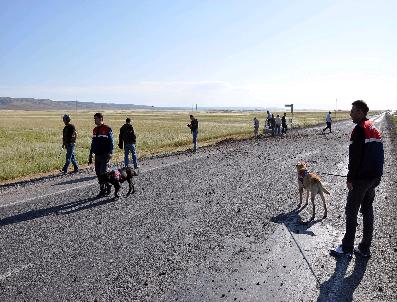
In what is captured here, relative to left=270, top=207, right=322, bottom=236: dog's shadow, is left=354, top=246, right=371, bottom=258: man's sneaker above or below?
above

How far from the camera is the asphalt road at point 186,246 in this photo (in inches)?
206

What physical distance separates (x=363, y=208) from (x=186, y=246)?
3066 mm

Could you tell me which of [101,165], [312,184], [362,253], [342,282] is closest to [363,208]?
[362,253]

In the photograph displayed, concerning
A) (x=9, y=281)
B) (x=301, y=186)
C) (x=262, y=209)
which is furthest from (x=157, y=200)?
(x=9, y=281)

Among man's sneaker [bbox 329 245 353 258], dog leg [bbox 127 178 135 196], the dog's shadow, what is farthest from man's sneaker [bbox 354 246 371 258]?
dog leg [bbox 127 178 135 196]

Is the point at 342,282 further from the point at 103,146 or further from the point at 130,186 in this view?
the point at 103,146

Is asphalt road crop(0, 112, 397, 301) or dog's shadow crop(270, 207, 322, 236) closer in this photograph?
asphalt road crop(0, 112, 397, 301)

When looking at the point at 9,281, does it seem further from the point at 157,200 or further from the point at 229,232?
the point at 157,200

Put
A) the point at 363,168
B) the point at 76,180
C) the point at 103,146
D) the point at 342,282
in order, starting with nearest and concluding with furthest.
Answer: the point at 342,282
the point at 363,168
the point at 103,146
the point at 76,180

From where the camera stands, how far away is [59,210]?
924cm

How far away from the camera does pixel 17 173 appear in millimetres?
15930

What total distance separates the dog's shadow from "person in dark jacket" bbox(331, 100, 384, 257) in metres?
1.31

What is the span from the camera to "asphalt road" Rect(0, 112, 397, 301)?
206 inches

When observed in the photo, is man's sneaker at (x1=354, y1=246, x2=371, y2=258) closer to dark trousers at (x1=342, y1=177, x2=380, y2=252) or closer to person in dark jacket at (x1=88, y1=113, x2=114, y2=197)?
dark trousers at (x1=342, y1=177, x2=380, y2=252)
